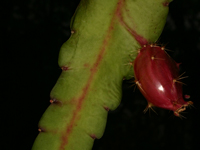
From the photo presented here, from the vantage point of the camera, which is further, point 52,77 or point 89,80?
point 52,77

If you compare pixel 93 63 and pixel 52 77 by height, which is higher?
pixel 93 63

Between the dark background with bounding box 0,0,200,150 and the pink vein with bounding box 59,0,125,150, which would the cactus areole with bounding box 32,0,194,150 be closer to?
the pink vein with bounding box 59,0,125,150

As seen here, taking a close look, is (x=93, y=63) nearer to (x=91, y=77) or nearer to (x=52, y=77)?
(x=91, y=77)

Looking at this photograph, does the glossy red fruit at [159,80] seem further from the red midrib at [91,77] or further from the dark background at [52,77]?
the dark background at [52,77]

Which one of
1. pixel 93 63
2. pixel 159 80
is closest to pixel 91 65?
pixel 93 63

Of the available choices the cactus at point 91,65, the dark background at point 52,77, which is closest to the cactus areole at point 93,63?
the cactus at point 91,65

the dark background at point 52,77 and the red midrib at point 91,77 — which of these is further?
the dark background at point 52,77
